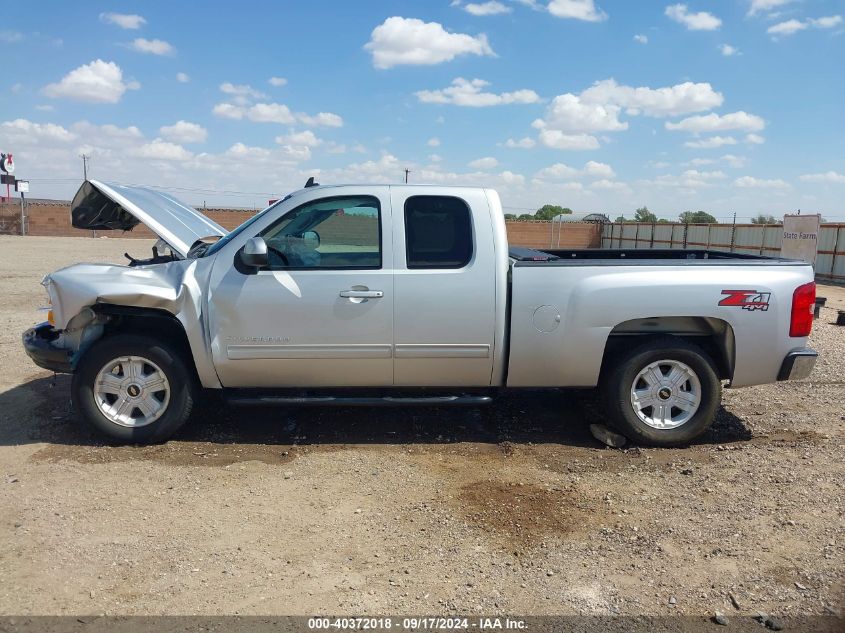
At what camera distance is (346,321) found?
5.02 meters

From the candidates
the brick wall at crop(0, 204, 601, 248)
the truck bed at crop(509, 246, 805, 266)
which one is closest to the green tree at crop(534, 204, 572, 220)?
the brick wall at crop(0, 204, 601, 248)

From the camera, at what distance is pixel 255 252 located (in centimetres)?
479

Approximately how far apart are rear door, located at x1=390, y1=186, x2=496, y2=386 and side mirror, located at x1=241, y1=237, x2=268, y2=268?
0.95 metres

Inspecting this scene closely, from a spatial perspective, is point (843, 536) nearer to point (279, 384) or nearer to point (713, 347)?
point (713, 347)

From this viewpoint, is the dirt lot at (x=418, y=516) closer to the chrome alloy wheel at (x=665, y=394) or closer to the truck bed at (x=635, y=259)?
the chrome alloy wheel at (x=665, y=394)

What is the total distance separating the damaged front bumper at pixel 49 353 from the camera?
515 cm

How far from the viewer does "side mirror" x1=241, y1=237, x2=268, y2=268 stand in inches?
189

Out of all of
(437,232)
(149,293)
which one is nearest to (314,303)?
(437,232)

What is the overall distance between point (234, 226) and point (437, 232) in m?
43.1

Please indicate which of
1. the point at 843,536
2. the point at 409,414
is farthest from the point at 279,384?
the point at 843,536

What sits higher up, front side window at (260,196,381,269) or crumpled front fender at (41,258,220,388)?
front side window at (260,196,381,269)

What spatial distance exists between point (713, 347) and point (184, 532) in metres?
4.06

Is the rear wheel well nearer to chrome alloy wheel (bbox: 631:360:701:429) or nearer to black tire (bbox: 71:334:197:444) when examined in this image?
Result: chrome alloy wheel (bbox: 631:360:701:429)

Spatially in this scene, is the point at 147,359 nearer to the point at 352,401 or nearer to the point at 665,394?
the point at 352,401
